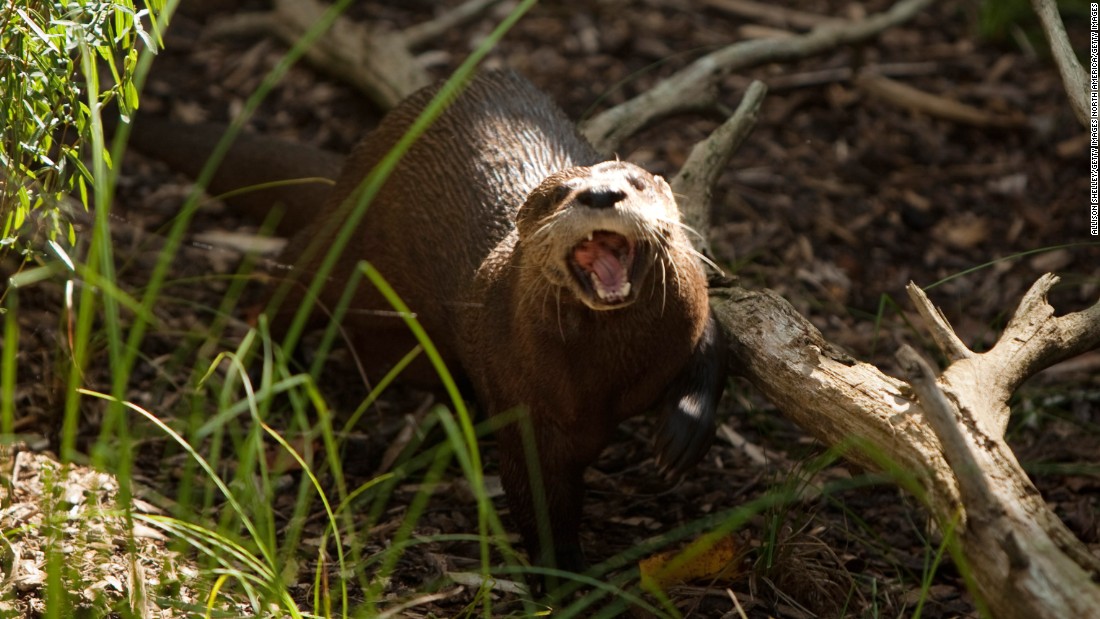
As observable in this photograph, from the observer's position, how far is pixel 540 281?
2.52 meters

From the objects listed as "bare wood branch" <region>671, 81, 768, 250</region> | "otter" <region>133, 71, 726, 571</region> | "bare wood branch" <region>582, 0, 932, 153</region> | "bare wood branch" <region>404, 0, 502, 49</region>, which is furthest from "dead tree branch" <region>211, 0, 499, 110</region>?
"bare wood branch" <region>671, 81, 768, 250</region>

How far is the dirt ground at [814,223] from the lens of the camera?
2.75m

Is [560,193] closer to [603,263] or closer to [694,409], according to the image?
[603,263]

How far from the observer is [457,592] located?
2.64 metres

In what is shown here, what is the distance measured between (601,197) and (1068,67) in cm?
108

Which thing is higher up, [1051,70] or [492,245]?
[1051,70]

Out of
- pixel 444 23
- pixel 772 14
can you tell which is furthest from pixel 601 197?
pixel 772 14

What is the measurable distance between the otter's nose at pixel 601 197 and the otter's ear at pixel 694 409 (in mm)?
468

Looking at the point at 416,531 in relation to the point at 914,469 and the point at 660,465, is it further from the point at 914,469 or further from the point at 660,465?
the point at 914,469

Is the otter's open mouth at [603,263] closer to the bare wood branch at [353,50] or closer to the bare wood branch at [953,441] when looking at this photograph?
the bare wood branch at [953,441]

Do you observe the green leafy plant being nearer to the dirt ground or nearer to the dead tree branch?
the dirt ground

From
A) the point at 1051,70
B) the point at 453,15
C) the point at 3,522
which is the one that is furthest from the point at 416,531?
the point at 1051,70

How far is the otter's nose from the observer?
2.28 metres

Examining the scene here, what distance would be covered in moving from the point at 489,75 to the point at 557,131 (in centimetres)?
31
